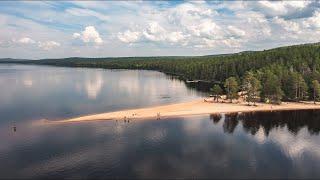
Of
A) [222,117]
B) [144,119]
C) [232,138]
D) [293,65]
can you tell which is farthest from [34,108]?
[293,65]

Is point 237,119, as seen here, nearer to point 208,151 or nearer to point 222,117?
point 222,117

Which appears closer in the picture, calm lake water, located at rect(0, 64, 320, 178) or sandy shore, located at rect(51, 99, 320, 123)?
calm lake water, located at rect(0, 64, 320, 178)

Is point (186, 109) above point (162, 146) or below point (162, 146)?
above

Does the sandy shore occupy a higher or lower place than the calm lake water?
higher

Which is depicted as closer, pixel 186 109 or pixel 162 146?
pixel 162 146
